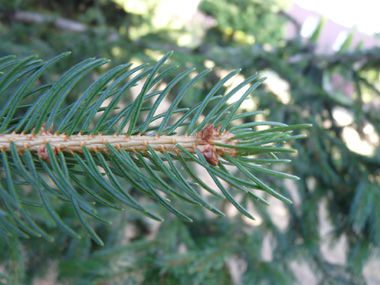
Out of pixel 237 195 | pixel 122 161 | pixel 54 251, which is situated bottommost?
pixel 54 251

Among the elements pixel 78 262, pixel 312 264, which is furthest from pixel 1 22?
pixel 312 264

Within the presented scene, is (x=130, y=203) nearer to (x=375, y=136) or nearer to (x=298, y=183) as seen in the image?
(x=298, y=183)

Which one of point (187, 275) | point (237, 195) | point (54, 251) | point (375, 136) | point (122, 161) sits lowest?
point (54, 251)

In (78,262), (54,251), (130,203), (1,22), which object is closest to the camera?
(130,203)

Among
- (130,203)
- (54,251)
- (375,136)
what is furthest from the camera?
(375,136)

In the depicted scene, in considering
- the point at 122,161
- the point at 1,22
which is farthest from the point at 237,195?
the point at 1,22

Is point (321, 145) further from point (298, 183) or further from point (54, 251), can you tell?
point (54, 251)

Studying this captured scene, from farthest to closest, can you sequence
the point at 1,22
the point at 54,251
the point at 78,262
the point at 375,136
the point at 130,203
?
the point at 1,22 < the point at 375,136 < the point at 54,251 < the point at 78,262 < the point at 130,203

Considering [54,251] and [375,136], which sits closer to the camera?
[54,251]

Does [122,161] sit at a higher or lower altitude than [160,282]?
higher
